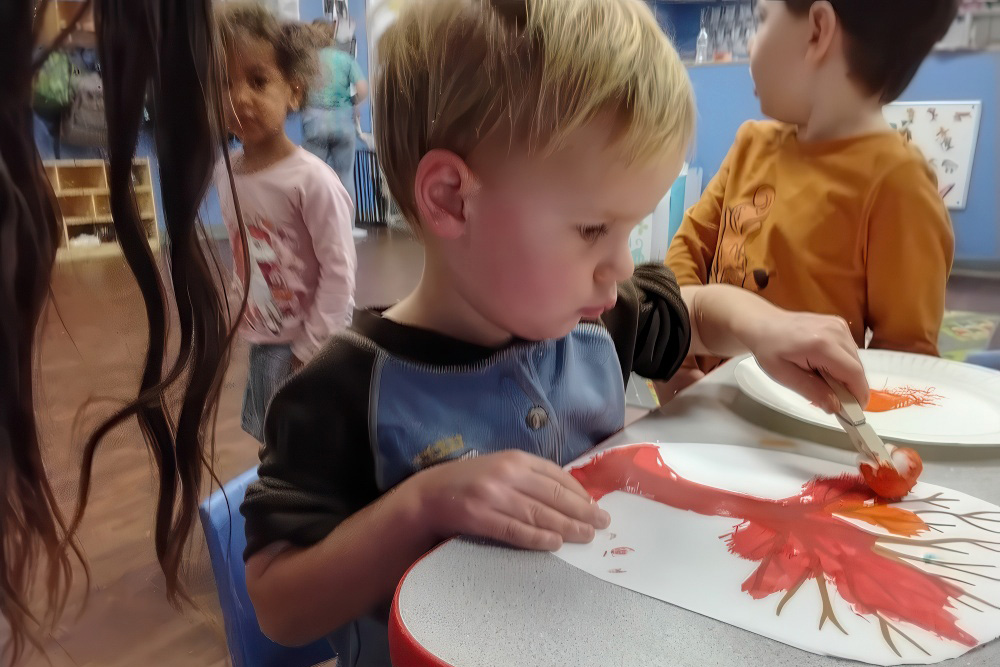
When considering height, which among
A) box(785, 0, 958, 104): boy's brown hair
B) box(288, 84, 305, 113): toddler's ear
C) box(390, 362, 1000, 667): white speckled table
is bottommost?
box(390, 362, 1000, 667): white speckled table

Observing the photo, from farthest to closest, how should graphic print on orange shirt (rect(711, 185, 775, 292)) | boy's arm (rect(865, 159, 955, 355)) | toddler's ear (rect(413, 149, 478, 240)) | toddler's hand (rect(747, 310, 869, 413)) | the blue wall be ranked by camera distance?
the blue wall, graphic print on orange shirt (rect(711, 185, 775, 292)), boy's arm (rect(865, 159, 955, 355)), toddler's hand (rect(747, 310, 869, 413)), toddler's ear (rect(413, 149, 478, 240))

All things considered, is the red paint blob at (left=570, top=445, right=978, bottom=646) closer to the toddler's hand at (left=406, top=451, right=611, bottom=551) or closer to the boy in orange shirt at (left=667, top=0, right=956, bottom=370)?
the toddler's hand at (left=406, top=451, right=611, bottom=551)

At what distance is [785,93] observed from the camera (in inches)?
35.7

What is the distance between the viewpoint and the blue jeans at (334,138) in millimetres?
308

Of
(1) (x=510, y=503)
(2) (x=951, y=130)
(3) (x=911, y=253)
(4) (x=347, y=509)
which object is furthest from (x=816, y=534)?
(2) (x=951, y=130)

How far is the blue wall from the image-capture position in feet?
4.44

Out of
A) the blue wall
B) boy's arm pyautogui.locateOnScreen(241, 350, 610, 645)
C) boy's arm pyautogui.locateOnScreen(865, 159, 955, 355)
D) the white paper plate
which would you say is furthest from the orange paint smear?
the blue wall

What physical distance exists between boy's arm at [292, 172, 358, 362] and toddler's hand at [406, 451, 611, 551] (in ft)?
0.32

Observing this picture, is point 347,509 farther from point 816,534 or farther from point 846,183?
point 846,183

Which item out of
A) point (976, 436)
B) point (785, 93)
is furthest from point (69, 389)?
point (785, 93)

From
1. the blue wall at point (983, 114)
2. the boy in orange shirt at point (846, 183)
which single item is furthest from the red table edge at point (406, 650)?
the blue wall at point (983, 114)

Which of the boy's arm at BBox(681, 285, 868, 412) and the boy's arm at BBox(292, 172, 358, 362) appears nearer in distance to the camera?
the boy's arm at BBox(292, 172, 358, 362)

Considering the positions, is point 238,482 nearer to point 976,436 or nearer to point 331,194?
point 331,194

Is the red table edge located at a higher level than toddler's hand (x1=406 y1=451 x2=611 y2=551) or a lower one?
lower
